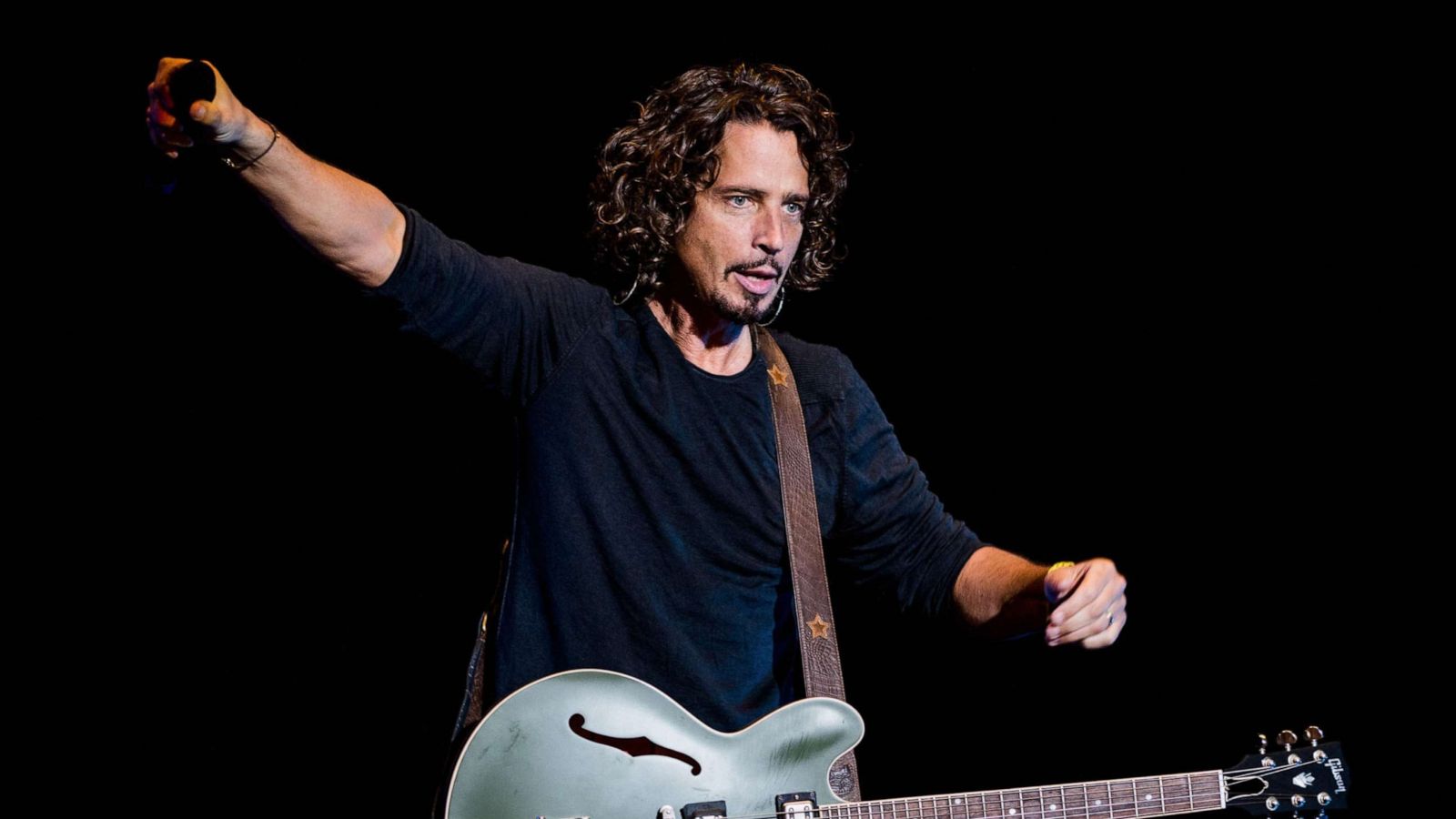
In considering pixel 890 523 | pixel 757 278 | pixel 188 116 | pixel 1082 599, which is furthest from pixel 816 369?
pixel 188 116

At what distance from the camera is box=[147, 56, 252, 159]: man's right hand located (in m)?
1.68

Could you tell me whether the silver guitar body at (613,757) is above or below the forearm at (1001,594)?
below

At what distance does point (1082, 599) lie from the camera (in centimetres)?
221

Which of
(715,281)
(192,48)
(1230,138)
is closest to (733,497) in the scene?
(715,281)

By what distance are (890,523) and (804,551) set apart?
13.8 inches

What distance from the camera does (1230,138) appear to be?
3.63m

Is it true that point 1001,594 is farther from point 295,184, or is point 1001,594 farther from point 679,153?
point 295,184

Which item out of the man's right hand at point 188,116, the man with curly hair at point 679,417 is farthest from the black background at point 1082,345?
the man's right hand at point 188,116

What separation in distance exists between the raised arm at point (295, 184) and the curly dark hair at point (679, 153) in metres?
0.77

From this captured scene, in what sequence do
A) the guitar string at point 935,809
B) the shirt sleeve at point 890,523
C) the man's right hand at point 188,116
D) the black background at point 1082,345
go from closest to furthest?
the man's right hand at point 188,116
the guitar string at point 935,809
the shirt sleeve at point 890,523
the black background at point 1082,345

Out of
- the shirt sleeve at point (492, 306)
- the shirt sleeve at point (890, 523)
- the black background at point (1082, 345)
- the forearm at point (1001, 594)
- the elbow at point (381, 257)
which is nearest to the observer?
the elbow at point (381, 257)

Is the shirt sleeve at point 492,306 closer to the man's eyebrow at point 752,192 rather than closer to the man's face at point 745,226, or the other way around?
the man's face at point 745,226

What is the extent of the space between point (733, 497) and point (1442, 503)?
2.43 meters

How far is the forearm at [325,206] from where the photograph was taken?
5.84 ft
